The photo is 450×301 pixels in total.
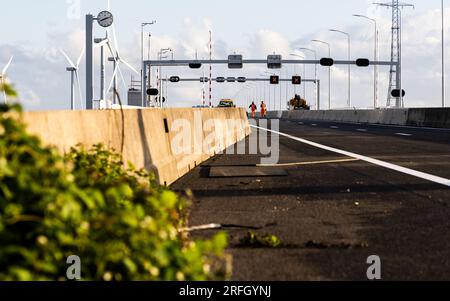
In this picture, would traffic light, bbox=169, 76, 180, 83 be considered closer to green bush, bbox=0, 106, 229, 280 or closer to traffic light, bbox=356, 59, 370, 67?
traffic light, bbox=356, 59, 370, 67

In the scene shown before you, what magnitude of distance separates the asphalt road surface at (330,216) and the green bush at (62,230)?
1763 millimetres

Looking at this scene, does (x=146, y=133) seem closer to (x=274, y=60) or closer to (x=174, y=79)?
(x=274, y=60)

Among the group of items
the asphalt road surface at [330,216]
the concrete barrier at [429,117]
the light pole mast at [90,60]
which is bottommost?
the asphalt road surface at [330,216]

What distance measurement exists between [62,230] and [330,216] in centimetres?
562

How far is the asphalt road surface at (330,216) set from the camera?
6.14 m

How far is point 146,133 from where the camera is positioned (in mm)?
11320

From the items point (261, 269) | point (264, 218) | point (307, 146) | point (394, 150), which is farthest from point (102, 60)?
point (261, 269)

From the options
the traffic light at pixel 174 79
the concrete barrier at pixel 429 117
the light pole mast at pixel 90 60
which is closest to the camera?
the light pole mast at pixel 90 60

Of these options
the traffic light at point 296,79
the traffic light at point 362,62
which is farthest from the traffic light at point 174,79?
the traffic light at point 362,62

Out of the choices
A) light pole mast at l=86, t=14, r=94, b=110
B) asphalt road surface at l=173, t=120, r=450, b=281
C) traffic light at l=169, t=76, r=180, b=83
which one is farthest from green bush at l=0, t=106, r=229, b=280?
traffic light at l=169, t=76, r=180, b=83

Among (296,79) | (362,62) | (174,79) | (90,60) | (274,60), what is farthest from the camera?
(174,79)

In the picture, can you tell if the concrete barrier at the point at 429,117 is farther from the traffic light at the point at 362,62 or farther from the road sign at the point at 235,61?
the road sign at the point at 235,61

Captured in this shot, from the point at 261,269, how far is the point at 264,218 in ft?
8.83

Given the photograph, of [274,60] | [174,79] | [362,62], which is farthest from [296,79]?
[362,62]
